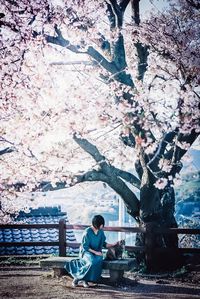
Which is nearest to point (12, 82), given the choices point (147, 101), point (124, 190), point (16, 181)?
point (16, 181)

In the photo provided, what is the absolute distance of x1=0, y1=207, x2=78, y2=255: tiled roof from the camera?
15200mm

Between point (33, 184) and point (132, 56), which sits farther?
point (132, 56)

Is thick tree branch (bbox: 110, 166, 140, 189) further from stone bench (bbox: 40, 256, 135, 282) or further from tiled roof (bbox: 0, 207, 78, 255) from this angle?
tiled roof (bbox: 0, 207, 78, 255)

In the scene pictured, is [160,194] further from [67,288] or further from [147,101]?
[67,288]

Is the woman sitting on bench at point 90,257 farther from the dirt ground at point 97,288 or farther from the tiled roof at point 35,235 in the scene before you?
the tiled roof at point 35,235

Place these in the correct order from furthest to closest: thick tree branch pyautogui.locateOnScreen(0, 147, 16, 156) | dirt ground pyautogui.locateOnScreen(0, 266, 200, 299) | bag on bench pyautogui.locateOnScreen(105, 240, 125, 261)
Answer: thick tree branch pyautogui.locateOnScreen(0, 147, 16, 156), bag on bench pyautogui.locateOnScreen(105, 240, 125, 261), dirt ground pyautogui.locateOnScreen(0, 266, 200, 299)

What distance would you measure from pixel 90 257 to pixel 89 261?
0.10 metres

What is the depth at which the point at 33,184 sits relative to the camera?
1002 cm

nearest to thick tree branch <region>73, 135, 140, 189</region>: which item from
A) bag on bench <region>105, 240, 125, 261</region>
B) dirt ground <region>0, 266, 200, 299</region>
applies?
bag on bench <region>105, 240, 125, 261</region>

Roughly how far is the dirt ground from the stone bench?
0.19 m

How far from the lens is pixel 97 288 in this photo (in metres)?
7.98

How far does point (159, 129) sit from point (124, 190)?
229 cm

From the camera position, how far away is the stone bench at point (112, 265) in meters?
8.05

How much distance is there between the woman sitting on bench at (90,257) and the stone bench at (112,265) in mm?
264
